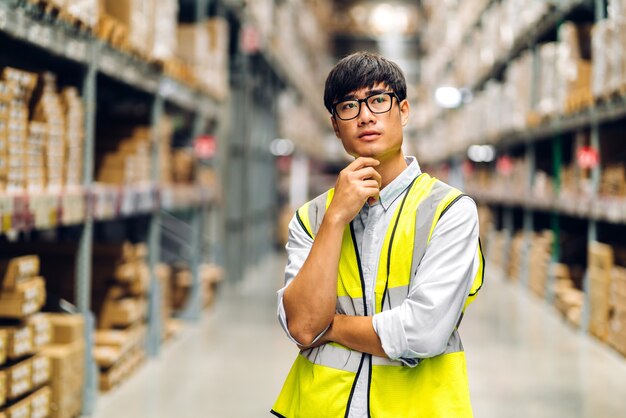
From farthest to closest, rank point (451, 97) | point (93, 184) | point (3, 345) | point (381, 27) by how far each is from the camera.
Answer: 1. point (381, 27)
2. point (451, 97)
3. point (93, 184)
4. point (3, 345)

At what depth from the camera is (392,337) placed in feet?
5.20

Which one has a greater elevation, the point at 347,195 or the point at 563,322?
the point at 347,195

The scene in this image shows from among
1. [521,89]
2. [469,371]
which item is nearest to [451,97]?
[521,89]

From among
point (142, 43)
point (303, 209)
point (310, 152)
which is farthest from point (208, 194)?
point (310, 152)

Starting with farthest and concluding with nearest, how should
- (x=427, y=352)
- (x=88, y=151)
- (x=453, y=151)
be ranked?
(x=453, y=151) → (x=88, y=151) → (x=427, y=352)

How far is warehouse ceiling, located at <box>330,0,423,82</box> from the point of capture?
27531 mm

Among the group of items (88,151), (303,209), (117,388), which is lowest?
(117,388)

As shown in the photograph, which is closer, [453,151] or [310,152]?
[453,151]

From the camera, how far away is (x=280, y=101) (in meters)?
15.0

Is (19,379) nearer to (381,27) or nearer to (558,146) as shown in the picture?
(558,146)

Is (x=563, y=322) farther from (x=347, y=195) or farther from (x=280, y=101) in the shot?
(x=280, y=101)

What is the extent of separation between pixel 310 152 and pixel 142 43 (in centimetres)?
1491

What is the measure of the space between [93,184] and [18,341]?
174 centimetres

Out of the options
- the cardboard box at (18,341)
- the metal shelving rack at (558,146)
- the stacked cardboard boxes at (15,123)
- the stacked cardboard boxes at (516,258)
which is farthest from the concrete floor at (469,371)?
the stacked cardboard boxes at (516,258)
